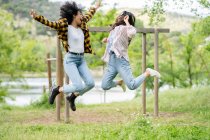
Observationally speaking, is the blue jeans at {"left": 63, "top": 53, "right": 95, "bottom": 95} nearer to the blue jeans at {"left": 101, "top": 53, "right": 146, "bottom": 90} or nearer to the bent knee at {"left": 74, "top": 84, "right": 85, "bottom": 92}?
the bent knee at {"left": 74, "top": 84, "right": 85, "bottom": 92}

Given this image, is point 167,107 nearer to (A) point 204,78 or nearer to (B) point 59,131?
(B) point 59,131

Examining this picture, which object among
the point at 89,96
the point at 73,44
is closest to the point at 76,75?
the point at 73,44

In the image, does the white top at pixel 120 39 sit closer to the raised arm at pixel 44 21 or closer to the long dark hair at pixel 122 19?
the long dark hair at pixel 122 19

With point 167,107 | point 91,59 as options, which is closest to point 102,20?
point 91,59

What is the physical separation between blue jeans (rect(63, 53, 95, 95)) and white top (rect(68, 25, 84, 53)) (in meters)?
0.11

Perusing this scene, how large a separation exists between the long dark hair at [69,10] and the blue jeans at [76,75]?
2.08ft

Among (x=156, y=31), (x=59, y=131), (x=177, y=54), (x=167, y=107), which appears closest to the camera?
(x=59, y=131)

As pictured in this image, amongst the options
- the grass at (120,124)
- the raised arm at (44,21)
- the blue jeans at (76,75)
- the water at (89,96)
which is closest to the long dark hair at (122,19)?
the blue jeans at (76,75)

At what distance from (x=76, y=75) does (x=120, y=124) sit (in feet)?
6.83

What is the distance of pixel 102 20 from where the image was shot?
24.2 meters

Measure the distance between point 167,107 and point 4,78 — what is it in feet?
48.7

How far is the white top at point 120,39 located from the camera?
27.5ft

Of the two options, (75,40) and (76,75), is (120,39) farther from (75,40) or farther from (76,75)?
(76,75)

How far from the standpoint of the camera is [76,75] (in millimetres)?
8031
